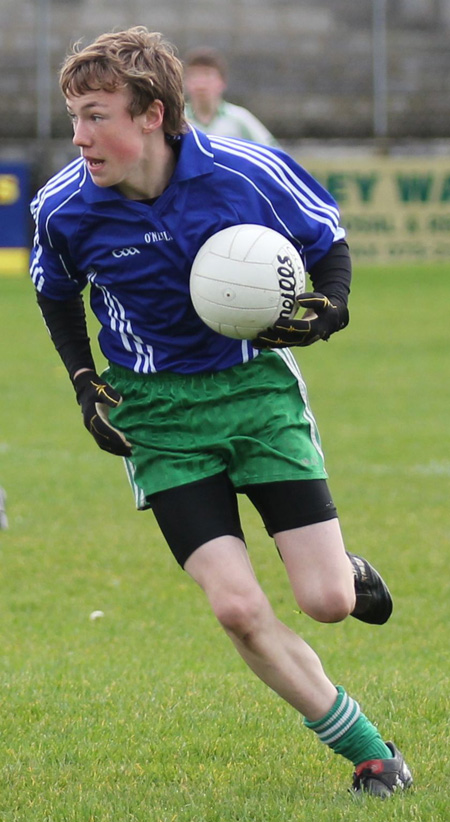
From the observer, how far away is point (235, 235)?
151 inches

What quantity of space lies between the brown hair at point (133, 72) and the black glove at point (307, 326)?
2.15ft

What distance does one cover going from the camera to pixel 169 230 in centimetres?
389

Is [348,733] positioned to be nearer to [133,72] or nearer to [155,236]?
[155,236]

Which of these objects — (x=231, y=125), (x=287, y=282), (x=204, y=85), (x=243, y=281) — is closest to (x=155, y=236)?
(x=243, y=281)

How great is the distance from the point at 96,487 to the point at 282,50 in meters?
17.0

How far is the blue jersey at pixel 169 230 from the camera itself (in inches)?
153

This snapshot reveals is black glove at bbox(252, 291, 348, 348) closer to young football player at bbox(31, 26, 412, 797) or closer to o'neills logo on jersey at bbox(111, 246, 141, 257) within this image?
young football player at bbox(31, 26, 412, 797)

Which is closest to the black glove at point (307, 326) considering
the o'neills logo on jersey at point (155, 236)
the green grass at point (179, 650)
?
the o'neills logo on jersey at point (155, 236)

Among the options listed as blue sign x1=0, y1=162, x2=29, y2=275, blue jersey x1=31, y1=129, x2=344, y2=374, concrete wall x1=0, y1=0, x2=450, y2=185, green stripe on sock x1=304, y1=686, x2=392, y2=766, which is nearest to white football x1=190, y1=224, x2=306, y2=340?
blue jersey x1=31, y1=129, x2=344, y2=374

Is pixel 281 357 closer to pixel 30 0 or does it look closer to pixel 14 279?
pixel 14 279

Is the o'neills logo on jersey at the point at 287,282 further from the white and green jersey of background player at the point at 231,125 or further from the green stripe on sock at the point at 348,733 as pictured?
the white and green jersey of background player at the point at 231,125

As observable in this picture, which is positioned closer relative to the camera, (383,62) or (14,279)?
(14,279)

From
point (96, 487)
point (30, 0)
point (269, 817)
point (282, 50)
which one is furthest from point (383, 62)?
point (269, 817)

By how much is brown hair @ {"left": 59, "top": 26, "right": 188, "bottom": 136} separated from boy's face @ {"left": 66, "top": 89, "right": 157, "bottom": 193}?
25mm
